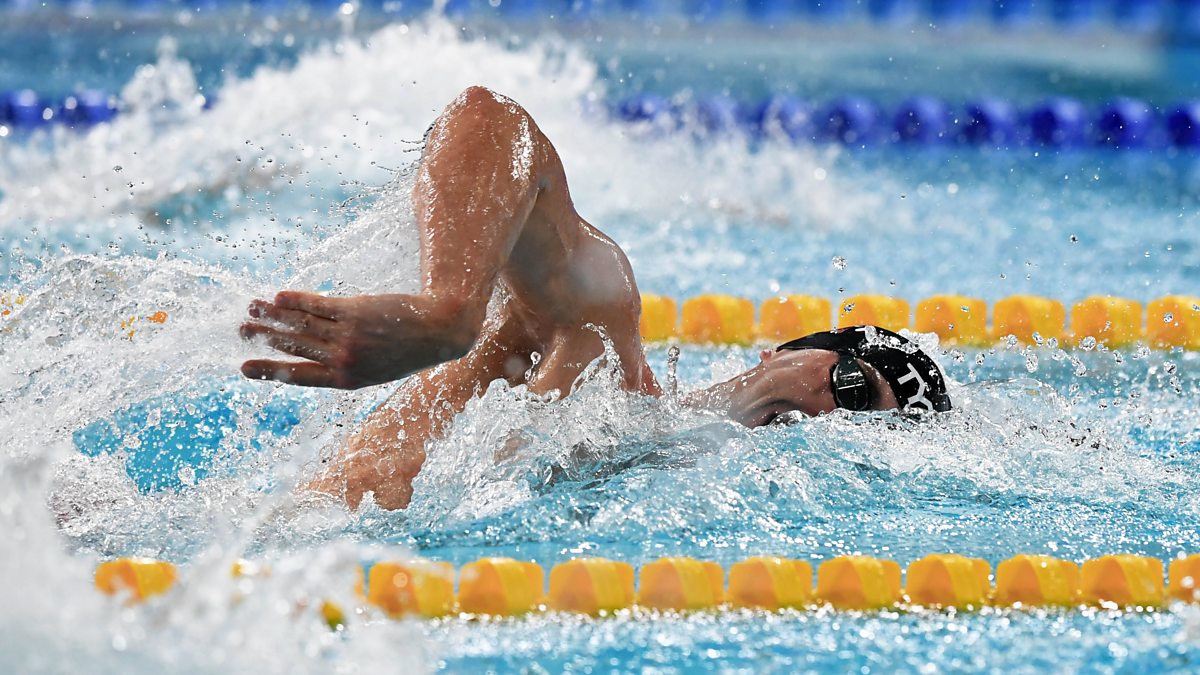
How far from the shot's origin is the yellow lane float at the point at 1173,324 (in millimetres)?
3268

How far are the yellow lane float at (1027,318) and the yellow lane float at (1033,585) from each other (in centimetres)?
167

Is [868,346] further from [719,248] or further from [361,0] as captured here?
[361,0]

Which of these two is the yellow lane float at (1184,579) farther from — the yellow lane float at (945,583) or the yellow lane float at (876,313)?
the yellow lane float at (876,313)

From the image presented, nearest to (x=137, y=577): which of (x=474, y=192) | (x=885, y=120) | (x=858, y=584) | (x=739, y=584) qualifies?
(x=474, y=192)

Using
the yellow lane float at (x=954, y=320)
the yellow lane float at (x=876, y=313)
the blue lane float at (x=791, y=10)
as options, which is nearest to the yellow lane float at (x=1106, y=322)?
the yellow lane float at (x=954, y=320)

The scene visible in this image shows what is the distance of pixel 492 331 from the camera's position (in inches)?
76.8

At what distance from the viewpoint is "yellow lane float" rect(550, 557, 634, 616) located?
1621mm

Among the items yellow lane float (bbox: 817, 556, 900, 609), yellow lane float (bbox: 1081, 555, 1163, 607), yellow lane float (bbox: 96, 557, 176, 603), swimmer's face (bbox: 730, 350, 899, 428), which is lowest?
yellow lane float (bbox: 96, 557, 176, 603)

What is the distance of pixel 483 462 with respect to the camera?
6.14ft

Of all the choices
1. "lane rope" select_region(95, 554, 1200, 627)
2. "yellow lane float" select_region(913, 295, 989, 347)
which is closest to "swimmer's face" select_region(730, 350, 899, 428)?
"lane rope" select_region(95, 554, 1200, 627)

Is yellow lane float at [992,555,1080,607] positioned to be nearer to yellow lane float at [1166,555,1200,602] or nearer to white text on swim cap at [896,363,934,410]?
yellow lane float at [1166,555,1200,602]

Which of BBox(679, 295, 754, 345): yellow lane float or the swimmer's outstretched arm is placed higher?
the swimmer's outstretched arm

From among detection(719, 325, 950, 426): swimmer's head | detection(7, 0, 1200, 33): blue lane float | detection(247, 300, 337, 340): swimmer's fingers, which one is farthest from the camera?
detection(7, 0, 1200, 33): blue lane float

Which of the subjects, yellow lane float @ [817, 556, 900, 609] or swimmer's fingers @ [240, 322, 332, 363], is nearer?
swimmer's fingers @ [240, 322, 332, 363]
